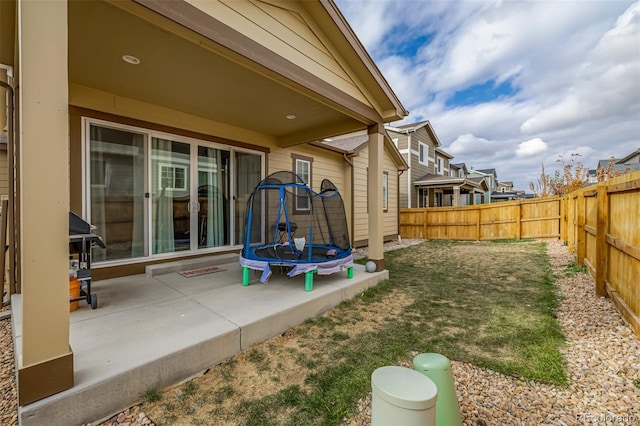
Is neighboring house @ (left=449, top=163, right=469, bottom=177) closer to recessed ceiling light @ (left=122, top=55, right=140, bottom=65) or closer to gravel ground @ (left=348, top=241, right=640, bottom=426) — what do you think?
gravel ground @ (left=348, top=241, right=640, bottom=426)

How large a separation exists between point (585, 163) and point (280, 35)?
17306 millimetres

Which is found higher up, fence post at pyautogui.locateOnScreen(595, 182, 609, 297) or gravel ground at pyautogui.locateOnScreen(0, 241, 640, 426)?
fence post at pyautogui.locateOnScreen(595, 182, 609, 297)

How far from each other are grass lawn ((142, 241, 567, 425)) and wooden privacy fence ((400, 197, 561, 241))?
6149mm

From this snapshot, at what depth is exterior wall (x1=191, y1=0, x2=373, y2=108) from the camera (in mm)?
2749

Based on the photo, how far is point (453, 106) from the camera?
2394 centimetres

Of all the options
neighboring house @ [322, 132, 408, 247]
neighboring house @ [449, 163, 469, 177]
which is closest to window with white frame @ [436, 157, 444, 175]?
neighboring house @ [449, 163, 469, 177]

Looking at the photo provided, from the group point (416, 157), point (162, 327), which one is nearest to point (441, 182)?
point (416, 157)

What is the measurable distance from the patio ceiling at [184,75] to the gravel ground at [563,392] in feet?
9.91

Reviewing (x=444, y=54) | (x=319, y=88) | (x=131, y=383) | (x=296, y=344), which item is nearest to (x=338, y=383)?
(x=296, y=344)

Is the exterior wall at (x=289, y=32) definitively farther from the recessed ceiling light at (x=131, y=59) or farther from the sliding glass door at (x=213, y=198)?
the sliding glass door at (x=213, y=198)

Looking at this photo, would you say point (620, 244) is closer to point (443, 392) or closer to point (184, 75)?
point (443, 392)

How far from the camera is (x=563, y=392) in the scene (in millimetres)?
2105

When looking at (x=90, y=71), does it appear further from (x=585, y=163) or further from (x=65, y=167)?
(x=585, y=163)

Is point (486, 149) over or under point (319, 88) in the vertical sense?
over
